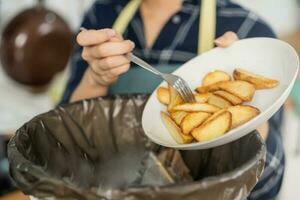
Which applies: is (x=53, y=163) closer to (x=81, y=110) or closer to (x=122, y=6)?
(x=81, y=110)

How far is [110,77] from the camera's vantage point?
0.60 m

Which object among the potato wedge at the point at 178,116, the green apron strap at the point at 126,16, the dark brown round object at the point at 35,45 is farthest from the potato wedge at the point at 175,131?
the dark brown round object at the point at 35,45

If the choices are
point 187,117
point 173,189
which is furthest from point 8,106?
point 173,189

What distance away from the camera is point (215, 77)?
1.87 feet

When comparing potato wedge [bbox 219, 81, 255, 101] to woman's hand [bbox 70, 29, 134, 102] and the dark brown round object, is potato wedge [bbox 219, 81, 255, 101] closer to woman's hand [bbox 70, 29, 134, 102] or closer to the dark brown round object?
woman's hand [bbox 70, 29, 134, 102]

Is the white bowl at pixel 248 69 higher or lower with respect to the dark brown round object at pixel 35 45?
higher

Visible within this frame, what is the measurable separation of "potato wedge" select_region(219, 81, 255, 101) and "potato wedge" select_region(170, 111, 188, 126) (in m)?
0.05

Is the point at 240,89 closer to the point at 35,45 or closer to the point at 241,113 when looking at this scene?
the point at 241,113

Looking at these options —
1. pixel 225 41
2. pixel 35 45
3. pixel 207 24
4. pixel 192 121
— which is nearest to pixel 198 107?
pixel 192 121

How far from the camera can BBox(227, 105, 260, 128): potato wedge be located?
484 millimetres

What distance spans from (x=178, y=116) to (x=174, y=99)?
37mm

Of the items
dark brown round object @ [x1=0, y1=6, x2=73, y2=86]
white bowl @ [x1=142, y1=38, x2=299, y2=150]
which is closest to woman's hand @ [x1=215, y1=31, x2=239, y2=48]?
white bowl @ [x1=142, y1=38, x2=299, y2=150]

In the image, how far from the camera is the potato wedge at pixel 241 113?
484 millimetres

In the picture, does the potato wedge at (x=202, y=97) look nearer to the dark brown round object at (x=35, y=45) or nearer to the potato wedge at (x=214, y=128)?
the potato wedge at (x=214, y=128)
